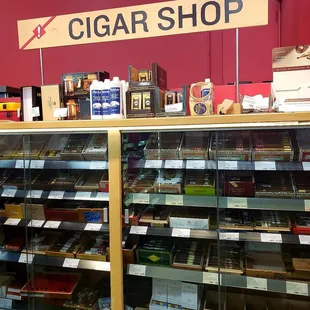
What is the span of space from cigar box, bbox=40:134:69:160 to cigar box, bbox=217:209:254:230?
3.66 ft

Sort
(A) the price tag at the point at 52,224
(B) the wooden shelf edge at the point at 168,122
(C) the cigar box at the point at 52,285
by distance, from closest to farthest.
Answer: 1. (B) the wooden shelf edge at the point at 168,122
2. (A) the price tag at the point at 52,224
3. (C) the cigar box at the point at 52,285

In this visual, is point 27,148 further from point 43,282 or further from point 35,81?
point 35,81

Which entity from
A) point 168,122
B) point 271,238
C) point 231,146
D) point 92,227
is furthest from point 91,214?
point 271,238

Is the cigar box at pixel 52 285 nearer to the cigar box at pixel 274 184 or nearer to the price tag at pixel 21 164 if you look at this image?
the price tag at pixel 21 164

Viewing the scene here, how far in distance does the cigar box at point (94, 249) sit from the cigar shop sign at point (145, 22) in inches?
51.9

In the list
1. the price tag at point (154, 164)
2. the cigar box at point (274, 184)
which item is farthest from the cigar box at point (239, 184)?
the price tag at point (154, 164)

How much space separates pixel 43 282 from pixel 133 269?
86 centimetres

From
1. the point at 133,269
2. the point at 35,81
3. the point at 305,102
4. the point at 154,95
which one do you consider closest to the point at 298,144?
the point at 305,102

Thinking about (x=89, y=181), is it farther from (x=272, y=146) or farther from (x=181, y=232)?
(x=272, y=146)

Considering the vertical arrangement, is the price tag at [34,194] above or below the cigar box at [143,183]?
below

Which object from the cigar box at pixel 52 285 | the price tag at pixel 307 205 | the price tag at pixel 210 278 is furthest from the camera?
the cigar box at pixel 52 285

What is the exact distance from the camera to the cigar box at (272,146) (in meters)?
1.62

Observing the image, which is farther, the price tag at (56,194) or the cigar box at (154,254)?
the price tag at (56,194)

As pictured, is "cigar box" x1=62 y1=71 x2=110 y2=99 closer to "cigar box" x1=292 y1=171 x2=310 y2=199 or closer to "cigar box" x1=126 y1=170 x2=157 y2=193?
"cigar box" x1=126 y1=170 x2=157 y2=193
